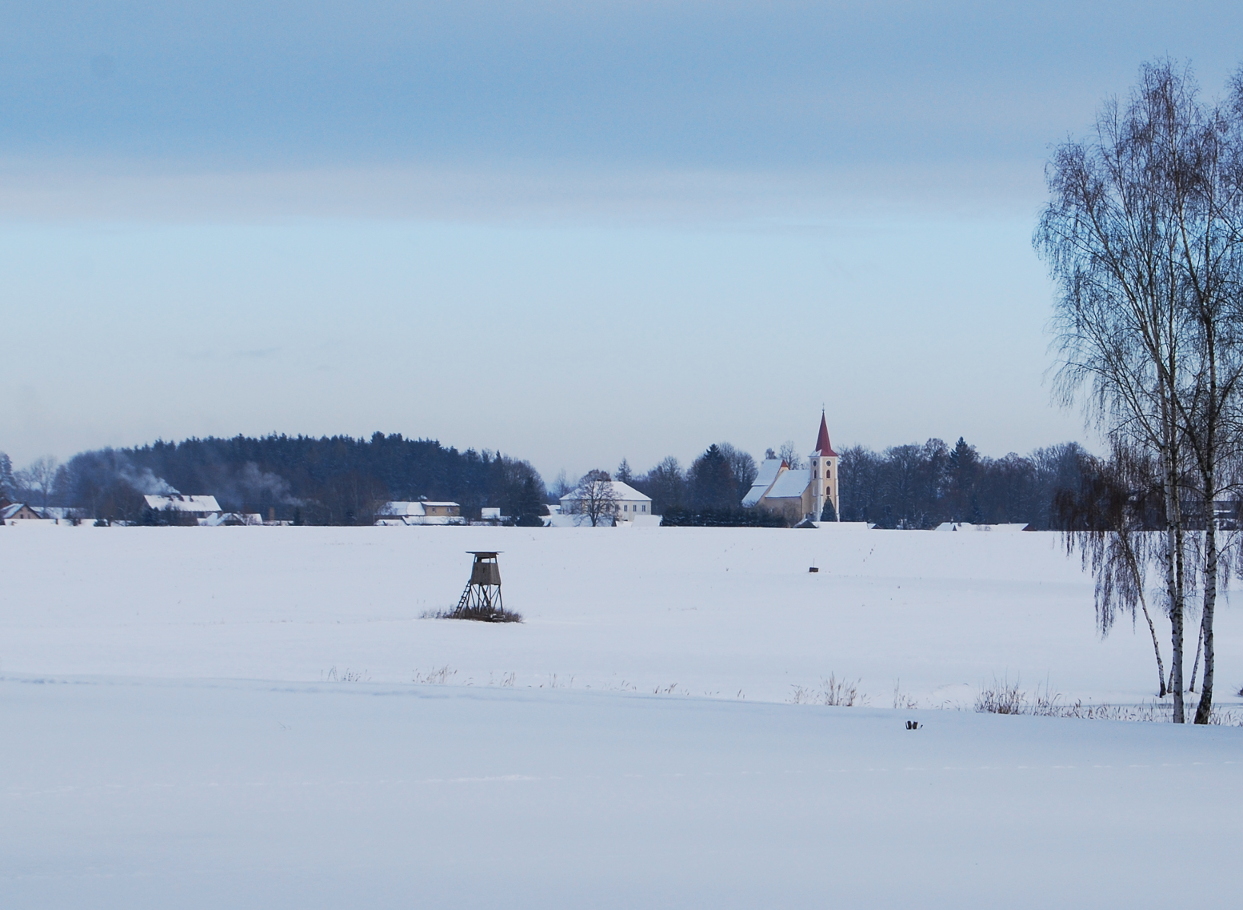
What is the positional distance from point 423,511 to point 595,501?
36.9 meters

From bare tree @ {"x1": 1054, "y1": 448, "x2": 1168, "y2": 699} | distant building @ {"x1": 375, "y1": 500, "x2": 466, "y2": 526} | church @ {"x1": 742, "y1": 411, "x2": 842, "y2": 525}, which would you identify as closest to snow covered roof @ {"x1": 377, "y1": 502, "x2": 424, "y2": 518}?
distant building @ {"x1": 375, "y1": 500, "x2": 466, "y2": 526}

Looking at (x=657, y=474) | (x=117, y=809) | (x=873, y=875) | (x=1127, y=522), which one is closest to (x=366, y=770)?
(x=117, y=809)

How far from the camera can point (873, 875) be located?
623 centimetres

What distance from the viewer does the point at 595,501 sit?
391 ft

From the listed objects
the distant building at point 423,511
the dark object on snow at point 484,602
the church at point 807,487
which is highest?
the church at point 807,487

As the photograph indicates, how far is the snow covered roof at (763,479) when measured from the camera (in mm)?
145125

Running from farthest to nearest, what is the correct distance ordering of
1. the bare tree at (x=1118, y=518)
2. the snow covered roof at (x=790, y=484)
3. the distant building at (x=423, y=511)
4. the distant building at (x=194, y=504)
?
1. the snow covered roof at (x=790, y=484)
2. the distant building at (x=423, y=511)
3. the distant building at (x=194, y=504)
4. the bare tree at (x=1118, y=518)

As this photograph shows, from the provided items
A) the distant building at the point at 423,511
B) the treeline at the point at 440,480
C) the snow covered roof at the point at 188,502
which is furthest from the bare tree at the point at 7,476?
the distant building at the point at 423,511

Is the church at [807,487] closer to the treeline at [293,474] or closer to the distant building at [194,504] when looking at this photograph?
the treeline at [293,474]

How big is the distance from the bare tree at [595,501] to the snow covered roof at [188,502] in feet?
142

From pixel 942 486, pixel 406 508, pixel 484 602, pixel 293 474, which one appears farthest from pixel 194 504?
pixel 484 602

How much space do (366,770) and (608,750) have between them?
2.05 meters

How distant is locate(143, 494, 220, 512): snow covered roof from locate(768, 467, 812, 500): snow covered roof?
6852 cm

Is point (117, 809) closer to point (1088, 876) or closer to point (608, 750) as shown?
point (608, 750)
